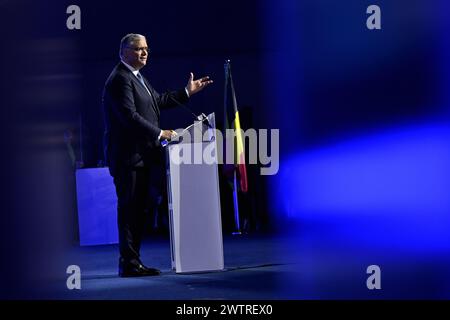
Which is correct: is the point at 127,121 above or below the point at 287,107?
below

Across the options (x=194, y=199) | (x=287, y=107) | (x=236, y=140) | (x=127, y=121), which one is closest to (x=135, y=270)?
(x=194, y=199)

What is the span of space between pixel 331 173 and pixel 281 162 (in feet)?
6.39

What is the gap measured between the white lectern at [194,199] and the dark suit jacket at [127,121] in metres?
0.21

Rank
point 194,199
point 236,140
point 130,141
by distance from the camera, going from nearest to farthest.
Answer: point 194,199 < point 130,141 < point 236,140

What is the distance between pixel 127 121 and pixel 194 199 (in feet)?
2.24

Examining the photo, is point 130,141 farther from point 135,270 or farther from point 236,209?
point 236,209

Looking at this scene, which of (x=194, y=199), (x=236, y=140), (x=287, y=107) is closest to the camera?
(x=194, y=199)

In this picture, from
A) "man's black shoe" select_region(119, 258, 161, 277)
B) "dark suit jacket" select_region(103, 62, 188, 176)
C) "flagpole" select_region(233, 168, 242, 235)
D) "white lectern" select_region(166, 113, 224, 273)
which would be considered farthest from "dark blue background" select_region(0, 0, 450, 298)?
"white lectern" select_region(166, 113, 224, 273)

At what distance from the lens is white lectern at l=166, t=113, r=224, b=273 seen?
18.1 feet

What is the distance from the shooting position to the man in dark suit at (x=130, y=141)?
557 centimetres

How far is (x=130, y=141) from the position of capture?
567 cm

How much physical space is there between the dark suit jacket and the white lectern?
0.67 feet

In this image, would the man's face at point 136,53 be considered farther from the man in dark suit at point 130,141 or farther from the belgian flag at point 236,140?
the belgian flag at point 236,140

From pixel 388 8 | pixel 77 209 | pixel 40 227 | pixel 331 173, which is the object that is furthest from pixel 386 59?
pixel 77 209
